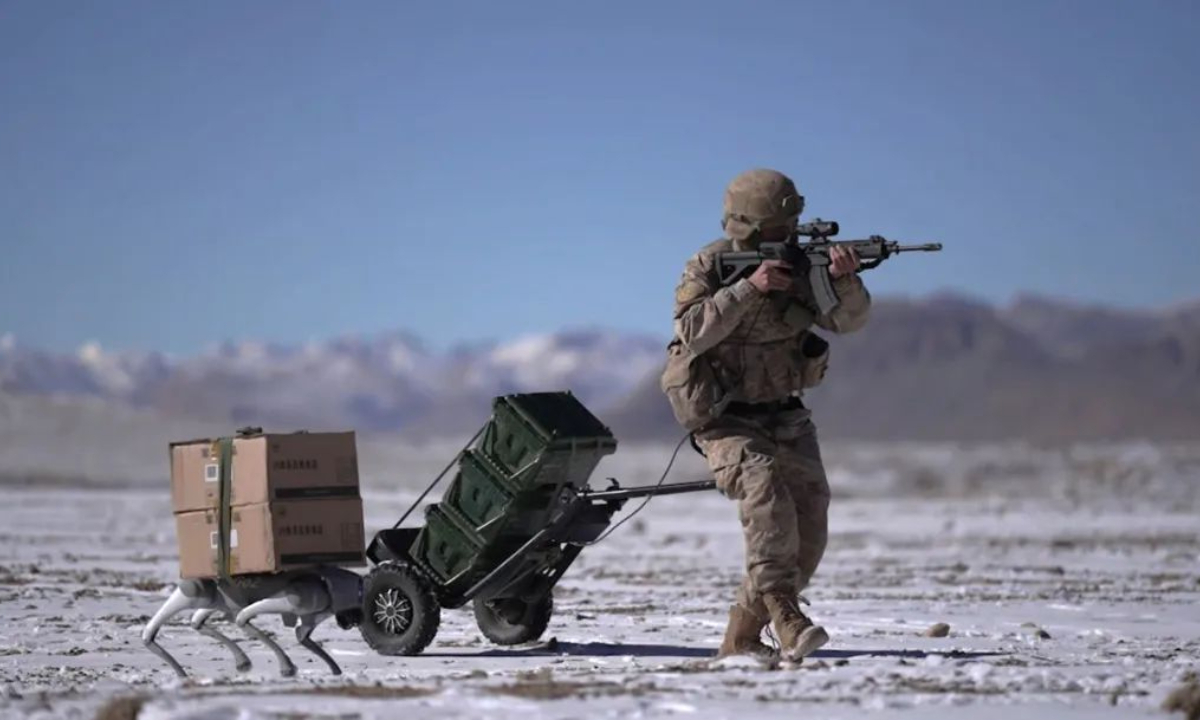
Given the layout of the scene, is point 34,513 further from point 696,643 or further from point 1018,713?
point 1018,713

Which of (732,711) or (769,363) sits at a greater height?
(769,363)

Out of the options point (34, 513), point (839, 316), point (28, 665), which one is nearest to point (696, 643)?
point (839, 316)

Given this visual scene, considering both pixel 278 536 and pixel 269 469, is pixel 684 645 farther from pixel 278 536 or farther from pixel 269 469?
pixel 269 469

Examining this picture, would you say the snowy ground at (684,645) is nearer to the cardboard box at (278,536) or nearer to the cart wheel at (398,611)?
the cart wheel at (398,611)

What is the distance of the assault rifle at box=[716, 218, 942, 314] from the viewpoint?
33.3ft

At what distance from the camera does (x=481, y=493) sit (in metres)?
11.2

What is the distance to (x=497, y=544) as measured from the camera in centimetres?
1130

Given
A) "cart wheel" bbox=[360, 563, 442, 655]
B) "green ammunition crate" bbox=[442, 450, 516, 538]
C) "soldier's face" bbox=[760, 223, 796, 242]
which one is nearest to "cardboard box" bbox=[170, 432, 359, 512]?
"green ammunition crate" bbox=[442, 450, 516, 538]

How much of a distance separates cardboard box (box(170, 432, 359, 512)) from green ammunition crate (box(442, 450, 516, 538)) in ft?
2.23

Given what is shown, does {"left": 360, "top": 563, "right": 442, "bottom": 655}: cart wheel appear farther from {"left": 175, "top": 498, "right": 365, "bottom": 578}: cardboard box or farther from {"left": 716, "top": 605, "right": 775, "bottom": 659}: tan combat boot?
{"left": 716, "top": 605, "right": 775, "bottom": 659}: tan combat boot

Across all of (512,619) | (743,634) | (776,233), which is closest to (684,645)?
(512,619)

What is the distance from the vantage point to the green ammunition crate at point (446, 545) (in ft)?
37.0

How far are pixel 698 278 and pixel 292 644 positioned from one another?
385cm

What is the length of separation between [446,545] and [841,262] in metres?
2.99
